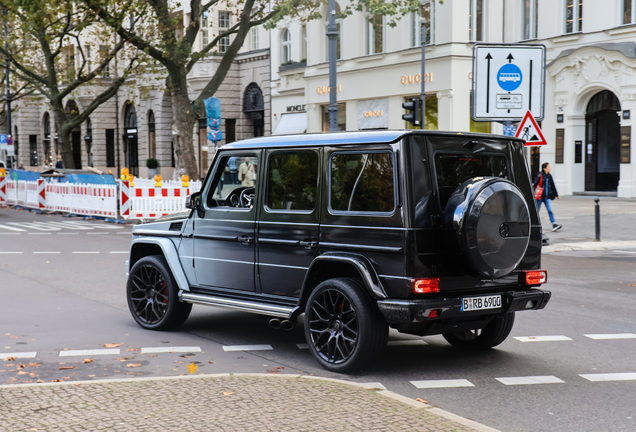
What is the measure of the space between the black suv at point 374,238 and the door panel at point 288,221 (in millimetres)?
11

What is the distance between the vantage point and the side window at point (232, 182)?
7.22 m

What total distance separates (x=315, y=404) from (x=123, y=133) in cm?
5210

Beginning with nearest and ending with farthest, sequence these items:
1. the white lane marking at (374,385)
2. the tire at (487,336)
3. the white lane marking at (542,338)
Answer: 1. the white lane marking at (374,385)
2. the tire at (487,336)
3. the white lane marking at (542,338)

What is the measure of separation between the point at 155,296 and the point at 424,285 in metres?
3.17

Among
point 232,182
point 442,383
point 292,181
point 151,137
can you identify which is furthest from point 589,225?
point 151,137

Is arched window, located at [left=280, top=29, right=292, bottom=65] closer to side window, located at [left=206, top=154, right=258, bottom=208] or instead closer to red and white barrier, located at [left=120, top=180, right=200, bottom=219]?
red and white barrier, located at [left=120, top=180, right=200, bottom=219]

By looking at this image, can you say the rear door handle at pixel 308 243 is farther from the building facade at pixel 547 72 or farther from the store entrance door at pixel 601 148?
the store entrance door at pixel 601 148

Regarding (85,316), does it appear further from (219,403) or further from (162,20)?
(162,20)

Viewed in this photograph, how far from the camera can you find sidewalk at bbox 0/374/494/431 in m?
4.54

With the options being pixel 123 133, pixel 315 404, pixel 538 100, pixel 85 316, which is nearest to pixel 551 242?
pixel 538 100

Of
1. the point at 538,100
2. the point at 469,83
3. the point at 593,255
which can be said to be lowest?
the point at 593,255

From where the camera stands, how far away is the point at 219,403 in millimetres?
4977

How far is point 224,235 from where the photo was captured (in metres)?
7.18

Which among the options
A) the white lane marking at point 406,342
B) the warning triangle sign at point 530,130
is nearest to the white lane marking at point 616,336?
the white lane marking at point 406,342
